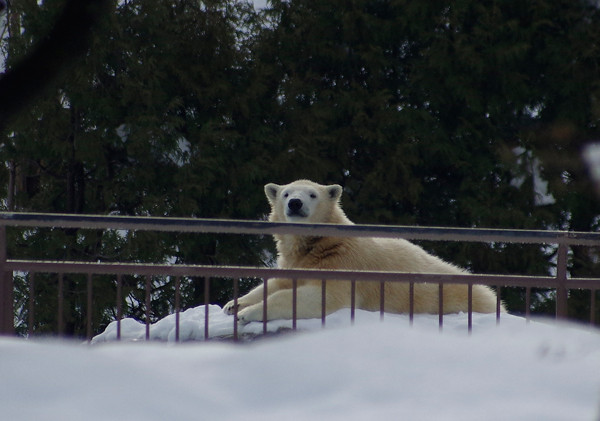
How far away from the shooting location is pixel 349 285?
22.9 ft

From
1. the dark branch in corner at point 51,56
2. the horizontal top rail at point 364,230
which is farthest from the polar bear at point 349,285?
the dark branch in corner at point 51,56

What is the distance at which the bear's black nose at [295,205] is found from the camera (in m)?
7.77

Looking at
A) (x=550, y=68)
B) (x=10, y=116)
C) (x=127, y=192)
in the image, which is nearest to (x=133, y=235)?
(x=127, y=192)

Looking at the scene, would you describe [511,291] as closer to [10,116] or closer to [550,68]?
[550,68]

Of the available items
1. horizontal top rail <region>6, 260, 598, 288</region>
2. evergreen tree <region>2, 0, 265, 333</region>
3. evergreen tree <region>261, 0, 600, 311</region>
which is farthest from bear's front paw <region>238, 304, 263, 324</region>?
evergreen tree <region>261, 0, 600, 311</region>

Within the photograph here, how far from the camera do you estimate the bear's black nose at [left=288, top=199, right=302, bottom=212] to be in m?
7.77

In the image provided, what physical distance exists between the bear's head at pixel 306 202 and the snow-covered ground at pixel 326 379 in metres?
4.69

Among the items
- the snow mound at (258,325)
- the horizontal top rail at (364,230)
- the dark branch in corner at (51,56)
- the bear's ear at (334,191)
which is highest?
the dark branch in corner at (51,56)

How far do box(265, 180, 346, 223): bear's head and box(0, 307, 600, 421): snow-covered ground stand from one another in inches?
185

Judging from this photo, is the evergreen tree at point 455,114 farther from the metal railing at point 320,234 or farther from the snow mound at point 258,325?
the metal railing at point 320,234

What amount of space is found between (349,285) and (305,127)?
387 inches

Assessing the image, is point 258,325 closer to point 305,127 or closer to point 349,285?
point 349,285

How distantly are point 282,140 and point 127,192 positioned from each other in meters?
3.13

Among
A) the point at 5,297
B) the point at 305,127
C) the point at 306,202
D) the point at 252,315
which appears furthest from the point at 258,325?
the point at 305,127
